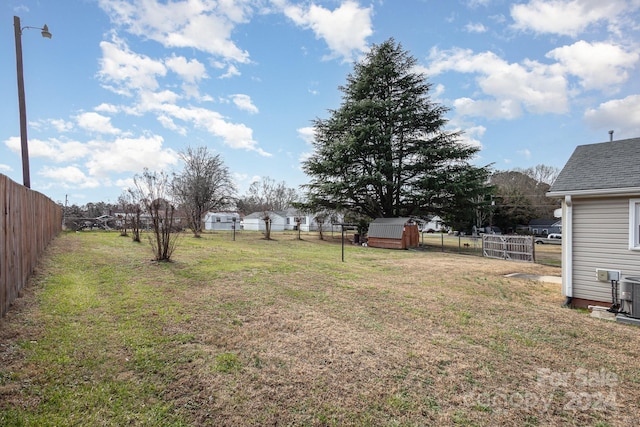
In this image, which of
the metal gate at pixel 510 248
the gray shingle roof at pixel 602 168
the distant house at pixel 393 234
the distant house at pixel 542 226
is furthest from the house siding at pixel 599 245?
the distant house at pixel 542 226

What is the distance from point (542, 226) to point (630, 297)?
43.2 metres

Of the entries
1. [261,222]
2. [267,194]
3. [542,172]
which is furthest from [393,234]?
[542,172]

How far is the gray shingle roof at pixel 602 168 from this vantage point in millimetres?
5895

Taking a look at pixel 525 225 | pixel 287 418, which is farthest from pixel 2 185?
pixel 525 225

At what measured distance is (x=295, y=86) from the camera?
46.3 feet

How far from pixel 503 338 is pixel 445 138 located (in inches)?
773

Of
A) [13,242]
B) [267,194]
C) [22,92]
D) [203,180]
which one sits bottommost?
[13,242]

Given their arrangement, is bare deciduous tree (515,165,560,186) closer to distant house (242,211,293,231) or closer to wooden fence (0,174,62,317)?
distant house (242,211,293,231)

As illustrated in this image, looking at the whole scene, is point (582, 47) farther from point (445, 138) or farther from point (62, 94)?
point (62, 94)

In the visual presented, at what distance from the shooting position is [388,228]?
19.4 m

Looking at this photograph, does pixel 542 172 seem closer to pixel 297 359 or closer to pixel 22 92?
pixel 297 359

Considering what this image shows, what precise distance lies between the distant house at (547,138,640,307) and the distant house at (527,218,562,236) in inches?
1456

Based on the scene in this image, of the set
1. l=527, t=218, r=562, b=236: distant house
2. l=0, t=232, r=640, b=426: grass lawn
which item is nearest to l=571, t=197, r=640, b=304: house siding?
l=0, t=232, r=640, b=426: grass lawn

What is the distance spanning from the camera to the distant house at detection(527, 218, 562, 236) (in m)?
38.7
